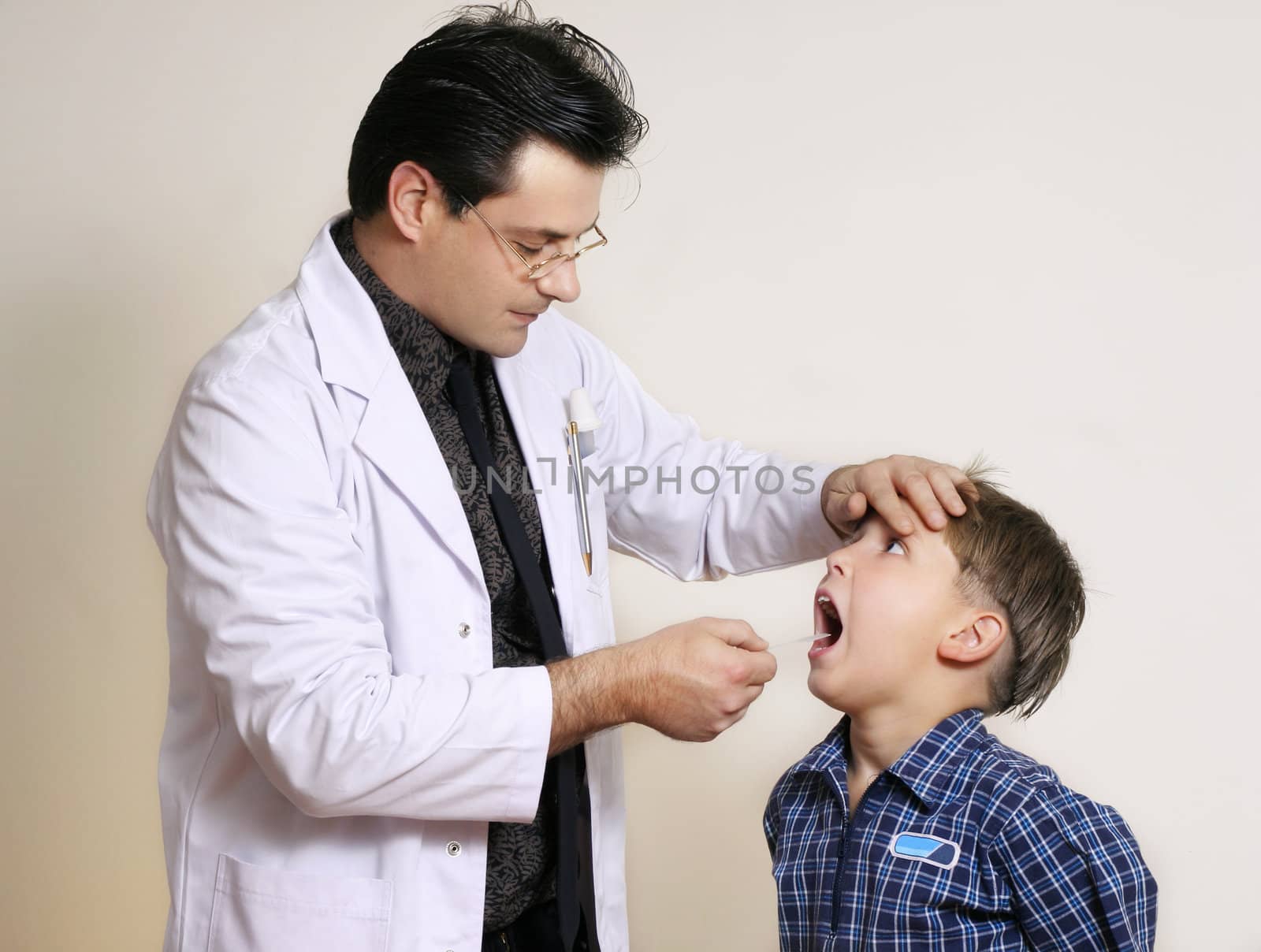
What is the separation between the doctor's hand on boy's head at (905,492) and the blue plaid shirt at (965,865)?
282mm

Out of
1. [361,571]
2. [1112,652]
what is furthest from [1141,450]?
[361,571]

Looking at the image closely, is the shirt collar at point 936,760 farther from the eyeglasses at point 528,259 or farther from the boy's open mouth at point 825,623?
the eyeglasses at point 528,259

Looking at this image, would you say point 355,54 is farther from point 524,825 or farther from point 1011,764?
point 1011,764

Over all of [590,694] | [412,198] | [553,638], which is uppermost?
[412,198]

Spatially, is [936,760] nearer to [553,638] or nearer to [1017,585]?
[1017,585]

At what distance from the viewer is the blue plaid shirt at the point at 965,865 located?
1.42 metres

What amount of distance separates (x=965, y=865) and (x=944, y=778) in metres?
0.11

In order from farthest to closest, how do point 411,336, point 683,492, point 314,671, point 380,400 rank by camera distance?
point 683,492 → point 411,336 → point 380,400 → point 314,671

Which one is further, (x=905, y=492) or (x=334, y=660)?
(x=905, y=492)

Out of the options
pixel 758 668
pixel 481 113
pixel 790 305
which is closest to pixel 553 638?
pixel 758 668

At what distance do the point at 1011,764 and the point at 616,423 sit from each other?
88 cm

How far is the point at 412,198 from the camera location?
170cm

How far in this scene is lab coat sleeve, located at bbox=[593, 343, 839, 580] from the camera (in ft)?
6.57

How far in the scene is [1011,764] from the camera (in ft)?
5.08
